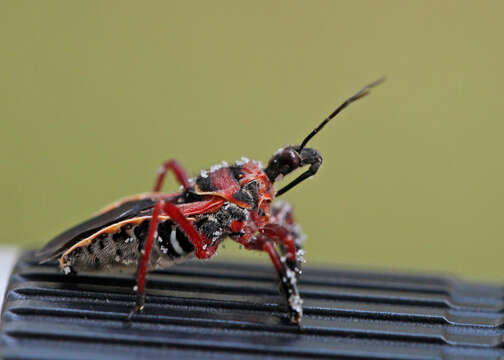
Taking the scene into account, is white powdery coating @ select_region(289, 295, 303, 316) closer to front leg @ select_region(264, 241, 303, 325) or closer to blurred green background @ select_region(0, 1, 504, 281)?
front leg @ select_region(264, 241, 303, 325)

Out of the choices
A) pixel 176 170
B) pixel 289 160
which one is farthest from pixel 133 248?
pixel 289 160

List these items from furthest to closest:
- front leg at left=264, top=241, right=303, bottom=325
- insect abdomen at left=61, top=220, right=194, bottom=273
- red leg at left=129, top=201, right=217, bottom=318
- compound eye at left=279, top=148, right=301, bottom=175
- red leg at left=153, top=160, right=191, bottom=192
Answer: red leg at left=153, top=160, right=191, bottom=192, compound eye at left=279, top=148, right=301, bottom=175, insect abdomen at left=61, top=220, right=194, bottom=273, red leg at left=129, top=201, right=217, bottom=318, front leg at left=264, top=241, right=303, bottom=325

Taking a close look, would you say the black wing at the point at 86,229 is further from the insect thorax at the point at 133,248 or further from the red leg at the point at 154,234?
the red leg at the point at 154,234

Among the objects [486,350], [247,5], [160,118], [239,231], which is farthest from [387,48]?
[486,350]

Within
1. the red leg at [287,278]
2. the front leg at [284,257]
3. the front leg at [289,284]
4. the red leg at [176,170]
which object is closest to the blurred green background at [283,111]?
the red leg at [176,170]

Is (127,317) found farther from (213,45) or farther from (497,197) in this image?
(213,45)

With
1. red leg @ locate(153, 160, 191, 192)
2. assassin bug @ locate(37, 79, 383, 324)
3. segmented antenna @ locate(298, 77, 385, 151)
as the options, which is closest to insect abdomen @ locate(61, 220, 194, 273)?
assassin bug @ locate(37, 79, 383, 324)

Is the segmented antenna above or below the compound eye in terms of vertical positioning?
above
